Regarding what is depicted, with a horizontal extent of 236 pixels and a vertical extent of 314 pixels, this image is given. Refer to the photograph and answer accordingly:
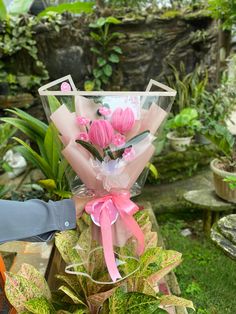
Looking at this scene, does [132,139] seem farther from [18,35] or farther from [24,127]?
[18,35]

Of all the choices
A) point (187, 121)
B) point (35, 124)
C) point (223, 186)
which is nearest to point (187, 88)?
point (187, 121)

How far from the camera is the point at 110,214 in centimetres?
94

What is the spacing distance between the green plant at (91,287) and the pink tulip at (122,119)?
33 cm

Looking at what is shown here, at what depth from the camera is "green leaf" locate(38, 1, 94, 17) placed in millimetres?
3568

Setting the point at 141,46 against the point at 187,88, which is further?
the point at 141,46

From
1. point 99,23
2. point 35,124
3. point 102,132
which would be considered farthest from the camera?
point 99,23

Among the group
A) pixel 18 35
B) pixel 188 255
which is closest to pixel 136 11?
pixel 18 35

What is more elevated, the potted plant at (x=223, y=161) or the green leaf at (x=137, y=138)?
the green leaf at (x=137, y=138)

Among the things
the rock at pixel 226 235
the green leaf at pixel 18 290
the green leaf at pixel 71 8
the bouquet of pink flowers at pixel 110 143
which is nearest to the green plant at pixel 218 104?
the green leaf at pixel 71 8

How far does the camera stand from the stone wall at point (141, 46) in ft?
11.8

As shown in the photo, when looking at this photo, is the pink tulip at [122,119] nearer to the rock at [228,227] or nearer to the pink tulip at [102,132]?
the pink tulip at [102,132]

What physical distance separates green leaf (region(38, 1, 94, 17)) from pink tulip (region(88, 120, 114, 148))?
3.00m

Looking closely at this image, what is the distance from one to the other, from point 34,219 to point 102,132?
308 mm

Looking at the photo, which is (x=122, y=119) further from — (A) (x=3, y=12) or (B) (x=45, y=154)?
(A) (x=3, y=12)
